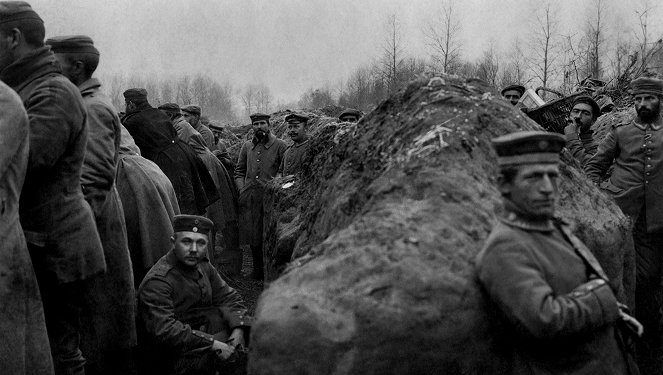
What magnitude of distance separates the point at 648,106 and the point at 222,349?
12.2ft

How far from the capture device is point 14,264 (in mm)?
3574

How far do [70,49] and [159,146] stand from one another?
2.48 meters

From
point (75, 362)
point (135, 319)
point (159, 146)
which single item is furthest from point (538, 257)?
point (159, 146)

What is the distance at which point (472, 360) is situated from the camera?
2.81 metres

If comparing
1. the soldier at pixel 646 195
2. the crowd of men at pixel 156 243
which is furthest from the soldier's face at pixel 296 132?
the soldier at pixel 646 195

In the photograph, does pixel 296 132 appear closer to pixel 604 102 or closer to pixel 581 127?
pixel 581 127

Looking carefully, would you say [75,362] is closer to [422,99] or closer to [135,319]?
[135,319]

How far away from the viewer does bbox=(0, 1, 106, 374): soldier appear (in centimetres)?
393

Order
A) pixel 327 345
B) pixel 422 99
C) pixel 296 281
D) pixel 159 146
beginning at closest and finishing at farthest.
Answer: pixel 327 345 < pixel 296 281 < pixel 422 99 < pixel 159 146

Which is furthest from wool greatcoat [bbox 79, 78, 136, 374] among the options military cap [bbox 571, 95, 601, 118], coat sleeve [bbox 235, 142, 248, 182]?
coat sleeve [bbox 235, 142, 248, 182]

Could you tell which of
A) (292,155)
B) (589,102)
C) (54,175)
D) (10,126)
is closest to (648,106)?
(589,102)

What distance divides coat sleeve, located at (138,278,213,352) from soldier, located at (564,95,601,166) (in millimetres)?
4071

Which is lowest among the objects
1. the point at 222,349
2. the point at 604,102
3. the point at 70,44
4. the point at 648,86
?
the point at 222,349

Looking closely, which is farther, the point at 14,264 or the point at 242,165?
the point at 242,165
